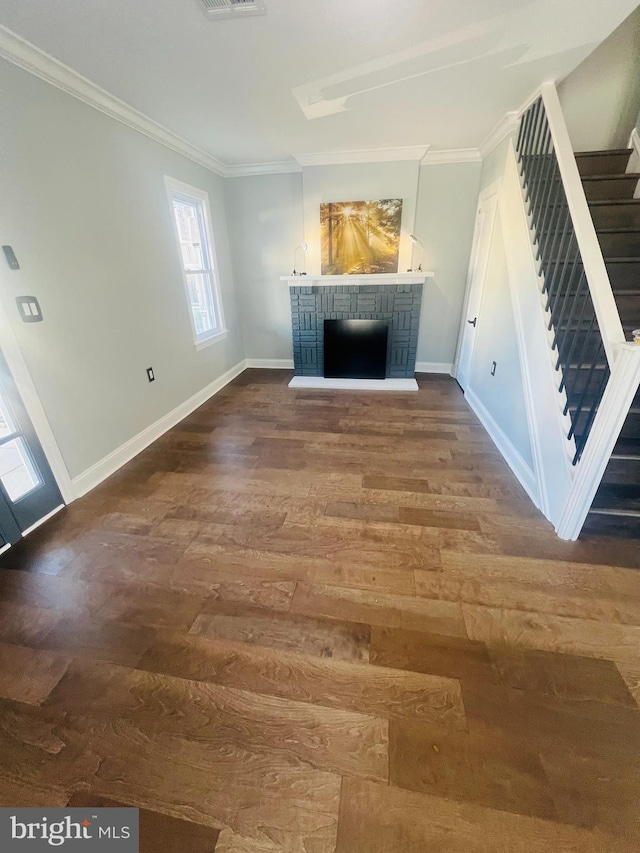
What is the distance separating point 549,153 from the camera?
89.7 inches

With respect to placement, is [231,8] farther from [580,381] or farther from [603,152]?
[603,152]

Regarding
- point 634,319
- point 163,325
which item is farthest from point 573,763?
point 163,325

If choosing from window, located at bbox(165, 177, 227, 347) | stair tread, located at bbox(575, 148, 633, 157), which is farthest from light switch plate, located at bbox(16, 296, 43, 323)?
stair tread, located at bbox(575, 148, 633, 157)

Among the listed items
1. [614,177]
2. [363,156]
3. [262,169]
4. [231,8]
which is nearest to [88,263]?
[231,8]

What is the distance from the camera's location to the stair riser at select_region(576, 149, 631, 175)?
262 centimetres

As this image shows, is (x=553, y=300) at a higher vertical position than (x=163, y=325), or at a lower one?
higher

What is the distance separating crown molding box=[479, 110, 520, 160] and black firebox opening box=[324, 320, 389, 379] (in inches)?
75.0

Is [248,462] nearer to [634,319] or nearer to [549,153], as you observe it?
[634,319]

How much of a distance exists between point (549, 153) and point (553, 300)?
1.09 m

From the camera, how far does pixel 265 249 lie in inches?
171

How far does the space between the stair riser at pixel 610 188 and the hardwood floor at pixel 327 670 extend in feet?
7.70

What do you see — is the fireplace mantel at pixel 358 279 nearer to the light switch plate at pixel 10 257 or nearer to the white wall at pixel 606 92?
the white wall at pixel 606 92

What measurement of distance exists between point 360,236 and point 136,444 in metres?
Answer: 3.34

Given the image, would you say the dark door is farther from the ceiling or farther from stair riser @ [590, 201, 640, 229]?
stair riser @ [590, 201, 640, 229]
